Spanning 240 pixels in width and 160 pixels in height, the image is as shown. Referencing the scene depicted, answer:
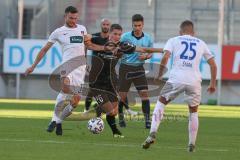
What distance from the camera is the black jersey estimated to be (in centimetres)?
1511

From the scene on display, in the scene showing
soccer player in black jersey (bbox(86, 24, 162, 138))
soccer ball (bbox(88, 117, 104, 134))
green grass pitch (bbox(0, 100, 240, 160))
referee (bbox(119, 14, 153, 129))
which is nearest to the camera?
green grass pitch (bbox(0, 100, 240, 160))

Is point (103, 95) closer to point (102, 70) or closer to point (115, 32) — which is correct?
point (102, 70)

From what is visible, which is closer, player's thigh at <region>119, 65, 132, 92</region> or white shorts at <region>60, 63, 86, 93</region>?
white shorts at <region>60, 63, 86, 93</region>

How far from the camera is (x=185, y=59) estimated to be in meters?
12.3

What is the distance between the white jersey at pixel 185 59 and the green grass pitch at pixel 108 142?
3.57 feet

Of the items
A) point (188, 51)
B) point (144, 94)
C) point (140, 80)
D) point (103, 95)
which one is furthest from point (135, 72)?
point (188, 51)

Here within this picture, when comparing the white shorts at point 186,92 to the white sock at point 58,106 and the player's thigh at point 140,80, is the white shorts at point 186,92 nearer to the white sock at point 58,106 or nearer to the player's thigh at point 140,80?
the white sock at point 58,106

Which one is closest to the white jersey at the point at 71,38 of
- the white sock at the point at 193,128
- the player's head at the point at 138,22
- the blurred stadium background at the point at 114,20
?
the player's head at the point at 138,22

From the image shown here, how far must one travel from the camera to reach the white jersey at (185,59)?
486 inches

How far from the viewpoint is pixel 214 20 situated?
114ft

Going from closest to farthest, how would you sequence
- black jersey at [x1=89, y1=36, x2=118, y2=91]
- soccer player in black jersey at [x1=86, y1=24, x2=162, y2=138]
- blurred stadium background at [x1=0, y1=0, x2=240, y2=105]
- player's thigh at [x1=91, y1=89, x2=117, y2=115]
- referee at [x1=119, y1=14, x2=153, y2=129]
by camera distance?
soccer player in black jersey at [x1=86, y1=24, x2=162, y2=138]
player's thigh at [x1=91, y1=89, x2=117, y2=115]
black jersey at [x1=89, y1=36, x2=118, y2=91]
referee at [x1=119, y1=14, x2=153, y2=129]
blurred stadium background at [x1=0, y1=0, x2=240, y2=105]

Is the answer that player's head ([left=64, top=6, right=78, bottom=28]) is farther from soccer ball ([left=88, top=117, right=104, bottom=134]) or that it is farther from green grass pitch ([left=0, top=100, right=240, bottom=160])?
green grass pitch ([left=0, top=100, right=240, bottom=160])

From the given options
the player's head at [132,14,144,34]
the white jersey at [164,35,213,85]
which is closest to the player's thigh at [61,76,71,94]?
the player's head at [132,14,144,34]

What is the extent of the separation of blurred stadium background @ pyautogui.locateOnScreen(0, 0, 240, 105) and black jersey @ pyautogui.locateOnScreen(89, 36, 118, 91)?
17319 millimetres
